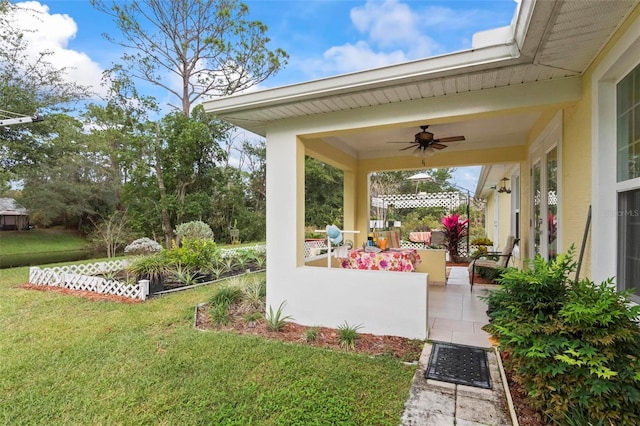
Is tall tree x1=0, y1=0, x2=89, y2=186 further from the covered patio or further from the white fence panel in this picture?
the covered patio

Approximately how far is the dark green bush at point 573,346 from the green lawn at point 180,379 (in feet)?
3.25

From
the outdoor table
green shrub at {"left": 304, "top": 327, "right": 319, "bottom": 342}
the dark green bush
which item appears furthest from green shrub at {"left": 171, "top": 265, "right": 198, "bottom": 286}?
the outdoor table

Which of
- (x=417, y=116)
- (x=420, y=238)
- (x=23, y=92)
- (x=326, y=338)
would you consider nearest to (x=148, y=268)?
(x=326, y=338)

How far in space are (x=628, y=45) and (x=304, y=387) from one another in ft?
11.6

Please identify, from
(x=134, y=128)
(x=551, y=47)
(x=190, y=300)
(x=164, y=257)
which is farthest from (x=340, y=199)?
(x=551, y=47)

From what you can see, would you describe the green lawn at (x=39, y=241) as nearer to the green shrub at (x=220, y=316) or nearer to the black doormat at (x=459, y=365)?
the green shrub at (x=220, y=316)

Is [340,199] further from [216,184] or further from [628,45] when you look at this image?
[628,45]

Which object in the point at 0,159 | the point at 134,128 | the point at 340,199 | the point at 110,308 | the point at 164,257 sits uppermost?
the point at 134,128

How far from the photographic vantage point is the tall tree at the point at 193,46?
1462 centimetres

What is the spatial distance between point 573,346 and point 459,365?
1.27 m

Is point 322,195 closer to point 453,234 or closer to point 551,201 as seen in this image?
point 453,234

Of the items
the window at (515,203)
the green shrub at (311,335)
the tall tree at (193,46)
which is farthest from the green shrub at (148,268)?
the tall tree at (193,46)

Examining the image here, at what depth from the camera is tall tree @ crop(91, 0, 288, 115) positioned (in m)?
14.6

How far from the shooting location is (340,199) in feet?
67.7
